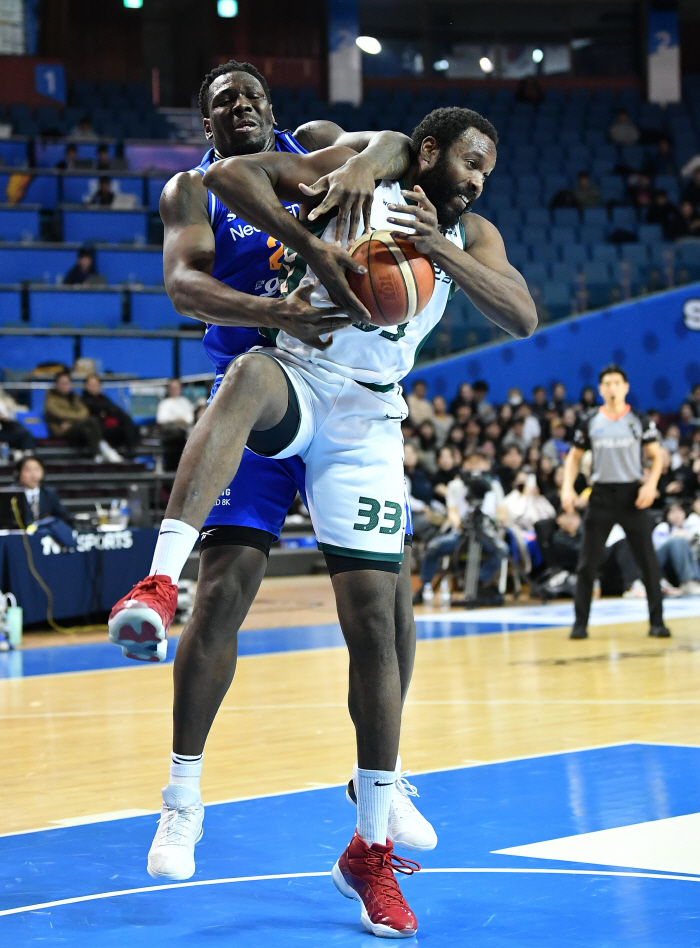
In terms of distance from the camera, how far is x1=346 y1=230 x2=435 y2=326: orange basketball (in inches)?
114

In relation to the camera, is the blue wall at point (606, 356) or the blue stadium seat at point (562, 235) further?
the blue stadium seat at point (562, 235)

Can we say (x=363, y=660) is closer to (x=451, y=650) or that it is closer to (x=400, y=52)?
(x=451, y=650)

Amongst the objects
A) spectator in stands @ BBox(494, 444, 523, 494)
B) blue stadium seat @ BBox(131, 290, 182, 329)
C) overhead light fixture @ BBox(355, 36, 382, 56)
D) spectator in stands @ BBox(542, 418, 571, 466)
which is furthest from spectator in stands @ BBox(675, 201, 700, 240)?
blue stadium seat @ BBox(131, 290, 182, 329)

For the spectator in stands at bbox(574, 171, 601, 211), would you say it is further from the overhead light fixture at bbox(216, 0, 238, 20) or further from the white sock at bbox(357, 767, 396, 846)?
the white sock at bbox(357, 767, 396, 846)

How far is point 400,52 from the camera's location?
86.6 ft

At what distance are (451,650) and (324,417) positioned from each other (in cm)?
588

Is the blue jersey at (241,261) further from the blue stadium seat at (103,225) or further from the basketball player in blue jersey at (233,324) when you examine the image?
the blue stadium seat at (103,225)

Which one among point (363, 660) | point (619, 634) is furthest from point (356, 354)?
point (619, 634)

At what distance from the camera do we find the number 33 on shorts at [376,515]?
307 centimetres

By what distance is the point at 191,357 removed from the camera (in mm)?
17297

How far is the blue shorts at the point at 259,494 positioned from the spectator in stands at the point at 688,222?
747 inches

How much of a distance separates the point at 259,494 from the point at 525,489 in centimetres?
1061

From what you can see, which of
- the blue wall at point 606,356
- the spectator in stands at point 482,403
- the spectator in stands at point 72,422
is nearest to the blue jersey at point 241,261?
the spectator in stands at point 72,422

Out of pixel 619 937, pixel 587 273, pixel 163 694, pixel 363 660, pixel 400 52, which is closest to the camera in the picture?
pixel 619 937
